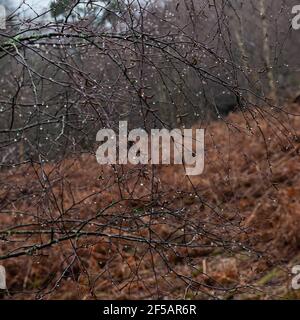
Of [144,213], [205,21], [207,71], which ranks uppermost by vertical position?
[205,21]

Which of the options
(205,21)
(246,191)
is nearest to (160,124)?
(205,21)

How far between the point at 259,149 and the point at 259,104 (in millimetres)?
7784

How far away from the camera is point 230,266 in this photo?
6.60 metres

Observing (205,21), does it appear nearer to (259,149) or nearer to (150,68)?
(150,68)

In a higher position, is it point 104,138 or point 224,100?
point 224,100

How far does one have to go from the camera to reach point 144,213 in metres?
3.32

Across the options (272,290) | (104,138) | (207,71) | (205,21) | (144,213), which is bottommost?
(272,290)

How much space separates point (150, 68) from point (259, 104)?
0.59m

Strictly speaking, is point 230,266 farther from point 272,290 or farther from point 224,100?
point 224,100
